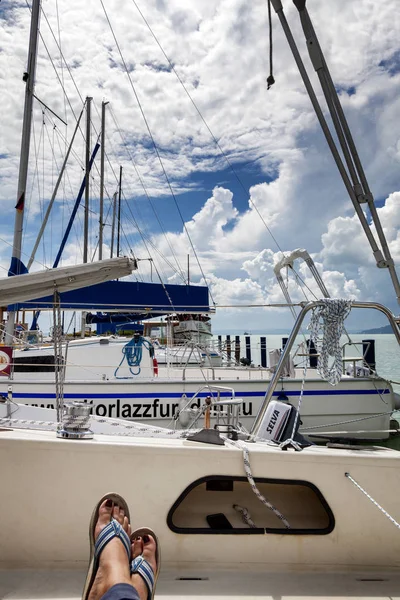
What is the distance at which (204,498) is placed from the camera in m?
2.51

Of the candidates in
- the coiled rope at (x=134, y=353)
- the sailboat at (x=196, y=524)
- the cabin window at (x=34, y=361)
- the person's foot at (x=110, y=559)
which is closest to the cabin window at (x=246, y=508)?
the sailboat at (x=196, y=524)

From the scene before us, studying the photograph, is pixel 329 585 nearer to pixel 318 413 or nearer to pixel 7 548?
pixel 7 548

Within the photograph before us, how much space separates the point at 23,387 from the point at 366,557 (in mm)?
6520

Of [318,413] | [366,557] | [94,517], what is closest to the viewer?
[94,517]

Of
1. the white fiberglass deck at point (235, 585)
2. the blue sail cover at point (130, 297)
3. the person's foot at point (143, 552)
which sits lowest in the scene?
the white fiberglass deck at point (235, 585)

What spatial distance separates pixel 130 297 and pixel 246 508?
5.63 meters

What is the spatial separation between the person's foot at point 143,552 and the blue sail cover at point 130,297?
5133 mm

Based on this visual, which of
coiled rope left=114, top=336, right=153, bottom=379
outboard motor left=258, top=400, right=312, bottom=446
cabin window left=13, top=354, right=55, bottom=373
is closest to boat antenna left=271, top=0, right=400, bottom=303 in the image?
outboard motor left=258, top=400, right=312, bottom=446

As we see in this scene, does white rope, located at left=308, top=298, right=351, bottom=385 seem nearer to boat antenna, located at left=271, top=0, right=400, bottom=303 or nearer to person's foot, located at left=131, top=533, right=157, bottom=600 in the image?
boat antenna, located at left=271, top=0, right=400, bottom=303

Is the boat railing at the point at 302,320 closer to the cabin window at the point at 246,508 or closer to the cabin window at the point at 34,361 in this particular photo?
the cabin window at the point at 246,508

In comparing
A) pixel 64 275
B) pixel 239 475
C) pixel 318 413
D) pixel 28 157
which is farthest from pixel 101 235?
pixel 239 475

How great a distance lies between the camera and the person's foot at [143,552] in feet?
5.36

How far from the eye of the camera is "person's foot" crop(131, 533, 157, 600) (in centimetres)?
163

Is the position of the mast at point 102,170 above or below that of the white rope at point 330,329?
above
